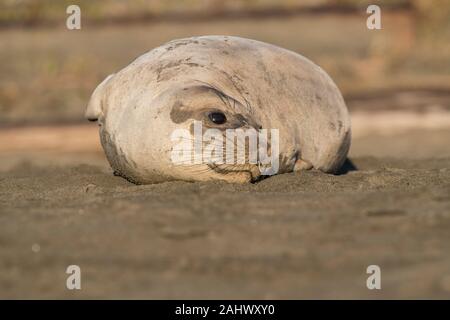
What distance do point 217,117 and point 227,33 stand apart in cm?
898

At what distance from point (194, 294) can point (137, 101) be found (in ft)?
8.59

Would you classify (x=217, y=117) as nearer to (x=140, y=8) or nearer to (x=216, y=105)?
(x=216, y=105)

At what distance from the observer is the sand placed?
12.0 feet

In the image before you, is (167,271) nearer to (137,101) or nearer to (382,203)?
(382,203)

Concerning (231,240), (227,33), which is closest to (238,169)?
(231,240)

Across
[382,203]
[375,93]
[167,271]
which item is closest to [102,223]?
[167,271]

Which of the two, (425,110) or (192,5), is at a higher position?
(192,5)

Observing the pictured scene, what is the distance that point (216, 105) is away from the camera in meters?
5.80

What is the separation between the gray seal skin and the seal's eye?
0.02 metres

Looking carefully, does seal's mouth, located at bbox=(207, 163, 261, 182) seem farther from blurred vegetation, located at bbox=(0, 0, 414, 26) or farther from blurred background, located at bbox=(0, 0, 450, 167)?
blurred vegetation, located at bbox=(0, 0, 414, 26)

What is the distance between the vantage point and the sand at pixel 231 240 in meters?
3.67

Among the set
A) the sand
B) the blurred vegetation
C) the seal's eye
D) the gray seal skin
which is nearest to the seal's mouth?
the gray seal skin

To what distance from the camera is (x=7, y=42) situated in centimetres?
1457
